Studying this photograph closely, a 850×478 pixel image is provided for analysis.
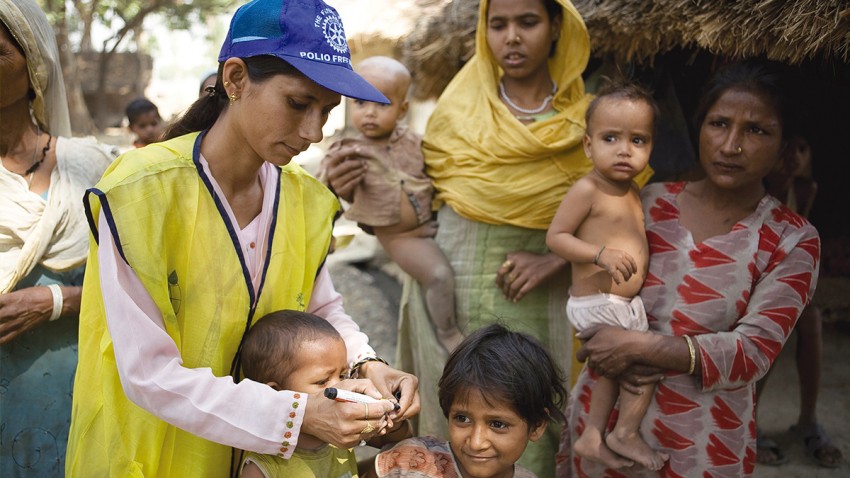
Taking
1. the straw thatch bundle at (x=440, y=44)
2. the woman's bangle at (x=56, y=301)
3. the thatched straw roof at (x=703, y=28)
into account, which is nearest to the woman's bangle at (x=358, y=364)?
the woman's bangle at (x=56, y=301)

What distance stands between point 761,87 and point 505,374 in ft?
4.33

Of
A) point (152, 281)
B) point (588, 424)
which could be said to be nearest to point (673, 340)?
point (588, 424)

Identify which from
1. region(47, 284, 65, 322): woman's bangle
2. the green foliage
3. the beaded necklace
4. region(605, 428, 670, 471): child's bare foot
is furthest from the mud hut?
the green foliage

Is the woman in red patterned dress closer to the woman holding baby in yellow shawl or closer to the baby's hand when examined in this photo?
the baby's hand

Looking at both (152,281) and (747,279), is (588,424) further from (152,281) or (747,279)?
(152,281)

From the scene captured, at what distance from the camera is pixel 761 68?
2.50 meters

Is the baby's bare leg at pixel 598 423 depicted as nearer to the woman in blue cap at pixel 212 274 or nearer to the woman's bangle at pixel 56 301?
the woman in blue cap at pixel 212 274

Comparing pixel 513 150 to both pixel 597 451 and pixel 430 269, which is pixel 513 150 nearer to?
pixel 430 269

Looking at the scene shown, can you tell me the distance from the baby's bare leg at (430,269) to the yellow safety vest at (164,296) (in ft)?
3.72

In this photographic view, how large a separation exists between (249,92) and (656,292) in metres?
1.53

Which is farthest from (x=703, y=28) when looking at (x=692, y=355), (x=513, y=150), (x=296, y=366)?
(x=296, y=366)

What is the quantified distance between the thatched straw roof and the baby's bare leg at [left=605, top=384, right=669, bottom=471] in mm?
1252

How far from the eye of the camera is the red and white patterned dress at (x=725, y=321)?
232 cm

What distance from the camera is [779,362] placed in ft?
16.5
